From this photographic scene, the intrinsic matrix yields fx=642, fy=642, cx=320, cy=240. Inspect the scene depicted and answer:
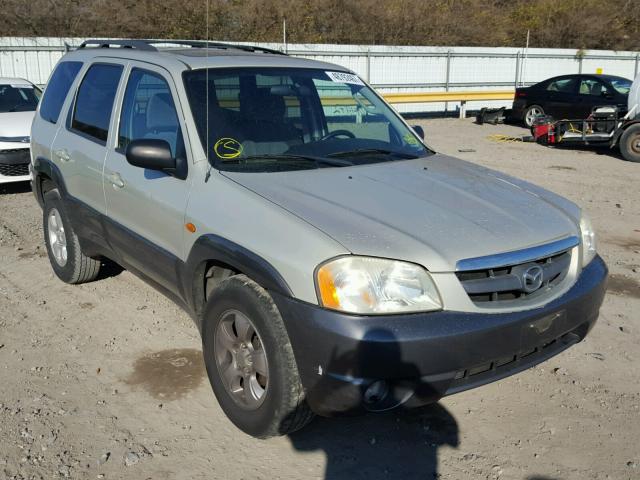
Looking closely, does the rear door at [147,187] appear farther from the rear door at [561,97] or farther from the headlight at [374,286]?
the rear door at [561,97]

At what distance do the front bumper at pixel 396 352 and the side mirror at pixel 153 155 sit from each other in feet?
3.70

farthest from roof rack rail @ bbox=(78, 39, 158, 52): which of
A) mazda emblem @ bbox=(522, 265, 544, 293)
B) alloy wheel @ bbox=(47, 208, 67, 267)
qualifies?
mazda emblem @ bbox=(522, 265, 544, 293)

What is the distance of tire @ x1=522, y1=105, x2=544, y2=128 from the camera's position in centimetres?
1764

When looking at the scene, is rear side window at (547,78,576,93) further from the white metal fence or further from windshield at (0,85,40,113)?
windshield at (0,85,40,113)

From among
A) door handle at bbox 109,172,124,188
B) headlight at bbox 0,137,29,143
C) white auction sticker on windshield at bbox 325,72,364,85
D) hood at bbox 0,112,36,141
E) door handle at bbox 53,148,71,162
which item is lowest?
headlight at bbox 0,137,29,143

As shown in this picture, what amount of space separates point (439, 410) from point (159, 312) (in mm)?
2372

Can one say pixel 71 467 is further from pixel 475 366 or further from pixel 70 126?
pixel 70 126

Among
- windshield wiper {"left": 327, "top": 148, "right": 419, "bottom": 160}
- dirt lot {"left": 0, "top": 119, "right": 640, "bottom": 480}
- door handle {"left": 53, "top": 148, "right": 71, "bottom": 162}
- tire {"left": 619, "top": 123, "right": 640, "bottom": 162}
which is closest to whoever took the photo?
dirt lot {"left": 0, "top": 119, "right": 640, "bottom": 480}

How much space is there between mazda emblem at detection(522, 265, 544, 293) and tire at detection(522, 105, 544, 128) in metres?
15.7

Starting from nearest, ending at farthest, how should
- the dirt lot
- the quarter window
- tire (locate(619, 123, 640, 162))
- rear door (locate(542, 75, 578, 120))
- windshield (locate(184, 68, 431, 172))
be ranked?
the dirt lot → windshield (locate(184, 68, 431, 172)) → tire (locate(619, 123, 640, 162)) → the quarter window → rear door (locate(542, 75, 578, 120))

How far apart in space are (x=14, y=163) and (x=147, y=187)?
18.9 ft

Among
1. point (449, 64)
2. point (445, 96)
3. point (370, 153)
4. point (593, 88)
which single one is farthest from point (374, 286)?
point (449, 64)

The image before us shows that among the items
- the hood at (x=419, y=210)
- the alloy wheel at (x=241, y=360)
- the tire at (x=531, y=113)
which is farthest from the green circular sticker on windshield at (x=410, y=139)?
the tire at (x=531, y=113)

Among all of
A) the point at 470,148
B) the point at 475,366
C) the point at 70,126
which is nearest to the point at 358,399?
the point at 475,366
